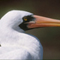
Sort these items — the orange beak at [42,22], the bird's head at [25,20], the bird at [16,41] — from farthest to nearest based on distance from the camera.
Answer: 1. the orange beak at [42,22]
2. the bird's head at [25,20]
3. the bird at [16,41]

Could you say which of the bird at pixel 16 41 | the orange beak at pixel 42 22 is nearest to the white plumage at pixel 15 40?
the bird at pixel 16 41

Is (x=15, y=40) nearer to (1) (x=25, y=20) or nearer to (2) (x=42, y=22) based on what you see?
(1) (x=25, y=20)

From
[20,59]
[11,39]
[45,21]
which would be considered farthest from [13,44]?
[45,21]

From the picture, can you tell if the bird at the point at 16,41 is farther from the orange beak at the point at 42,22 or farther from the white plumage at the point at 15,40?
the orange beak at the point at 42,22

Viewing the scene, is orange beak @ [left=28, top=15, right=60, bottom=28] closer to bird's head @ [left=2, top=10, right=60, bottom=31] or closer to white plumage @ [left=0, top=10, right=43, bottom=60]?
bird's head @ [left=2, top=10, right=60, bottom=31]

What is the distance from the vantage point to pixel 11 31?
2545mm

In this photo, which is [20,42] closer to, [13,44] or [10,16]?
[13,44]

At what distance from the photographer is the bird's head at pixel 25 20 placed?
2.57m

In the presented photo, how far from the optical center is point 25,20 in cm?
270

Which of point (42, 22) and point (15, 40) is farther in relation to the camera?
point (42, 22)

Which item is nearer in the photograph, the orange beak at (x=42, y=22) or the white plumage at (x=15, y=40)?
the white plumage at (x=15, y=40)

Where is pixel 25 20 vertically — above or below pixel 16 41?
above

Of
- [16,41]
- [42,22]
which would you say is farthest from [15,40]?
[42,22]

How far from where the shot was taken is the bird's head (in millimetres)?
2570
